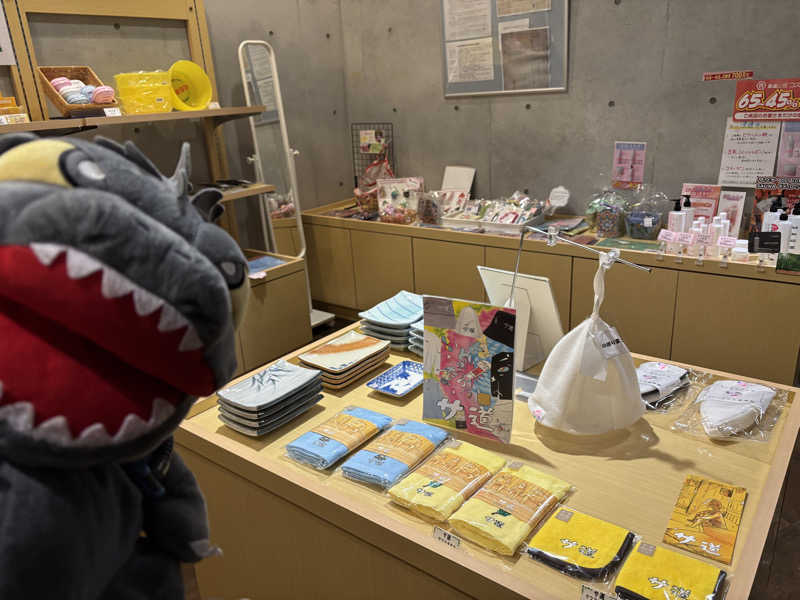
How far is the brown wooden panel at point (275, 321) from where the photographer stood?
11.4 ft

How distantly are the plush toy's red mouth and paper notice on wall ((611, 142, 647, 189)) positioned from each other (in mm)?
3301

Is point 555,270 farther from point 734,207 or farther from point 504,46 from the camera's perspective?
point 504,46

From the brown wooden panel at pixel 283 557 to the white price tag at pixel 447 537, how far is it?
3.3 inches

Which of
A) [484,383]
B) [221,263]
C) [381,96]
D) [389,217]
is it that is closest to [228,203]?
[389,217]

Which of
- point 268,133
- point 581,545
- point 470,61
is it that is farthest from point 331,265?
point 581,545

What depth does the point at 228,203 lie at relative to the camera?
3.66m

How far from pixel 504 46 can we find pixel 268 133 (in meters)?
1.58

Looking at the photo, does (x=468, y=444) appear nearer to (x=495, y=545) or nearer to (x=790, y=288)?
(x=495, y=545)

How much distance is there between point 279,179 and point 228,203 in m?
0.44

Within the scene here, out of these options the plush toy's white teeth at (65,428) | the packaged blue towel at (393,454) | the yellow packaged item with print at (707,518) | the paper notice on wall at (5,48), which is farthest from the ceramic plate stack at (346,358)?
the paper notice on wall at (5,48)

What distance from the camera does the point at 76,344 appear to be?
0.61 metres

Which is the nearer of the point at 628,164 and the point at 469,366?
the point at 469,366

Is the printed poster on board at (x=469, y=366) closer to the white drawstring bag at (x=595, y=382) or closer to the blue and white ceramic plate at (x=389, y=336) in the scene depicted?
the white drawstring bag at (x=595, y=382)

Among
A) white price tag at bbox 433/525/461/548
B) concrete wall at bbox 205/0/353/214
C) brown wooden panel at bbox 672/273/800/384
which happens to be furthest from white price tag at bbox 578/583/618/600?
concrete wall at bbox 205/0/353/214
